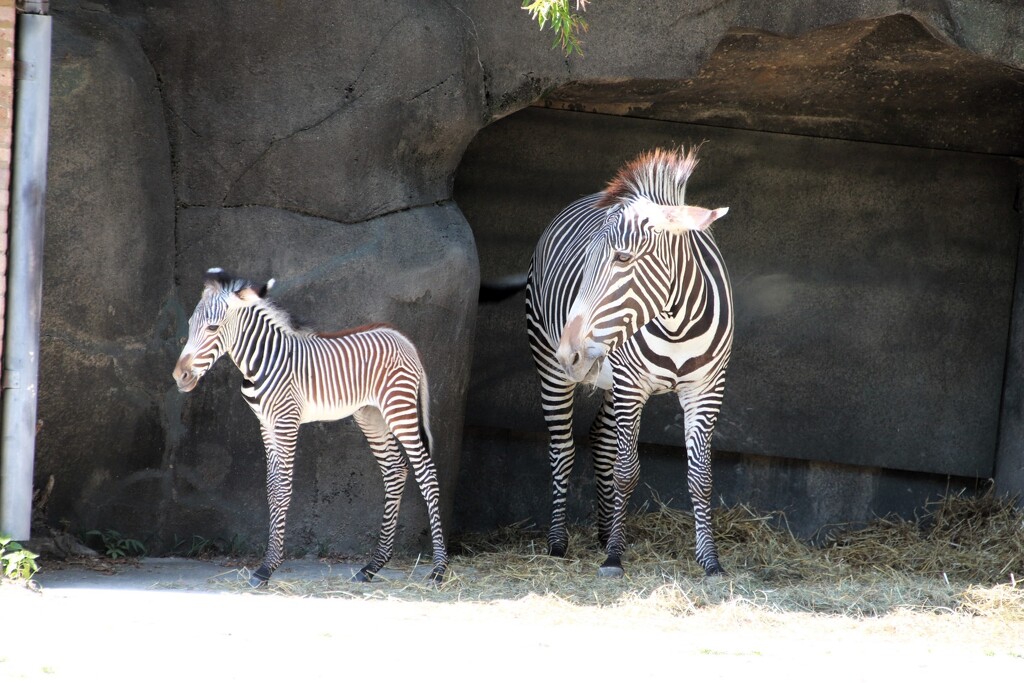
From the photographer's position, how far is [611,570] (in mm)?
6770

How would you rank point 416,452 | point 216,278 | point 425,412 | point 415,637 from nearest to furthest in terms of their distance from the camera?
point 415,637 < point 216,278 < point 416,452 < point 425,412

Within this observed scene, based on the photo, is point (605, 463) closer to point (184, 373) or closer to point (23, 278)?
point (184, 373)

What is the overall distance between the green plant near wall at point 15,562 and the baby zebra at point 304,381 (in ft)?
3.35

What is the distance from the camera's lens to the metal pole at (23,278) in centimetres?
562

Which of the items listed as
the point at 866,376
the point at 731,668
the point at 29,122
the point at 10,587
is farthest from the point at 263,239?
the point at 866,376

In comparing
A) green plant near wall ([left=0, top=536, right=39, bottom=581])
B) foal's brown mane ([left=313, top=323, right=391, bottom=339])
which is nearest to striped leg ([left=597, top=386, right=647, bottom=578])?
foal's brown mane ([left=313, top=323, right=391, bottom=339])

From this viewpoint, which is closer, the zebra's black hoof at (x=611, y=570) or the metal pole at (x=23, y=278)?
the metal pole at (x=23, y=278)

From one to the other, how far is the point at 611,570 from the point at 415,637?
2072 millimetres

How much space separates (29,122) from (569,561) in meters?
3.91

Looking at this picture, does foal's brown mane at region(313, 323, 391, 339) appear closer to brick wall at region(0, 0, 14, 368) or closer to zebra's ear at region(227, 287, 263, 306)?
zebra's ear at region(227, 287, 263, 306)

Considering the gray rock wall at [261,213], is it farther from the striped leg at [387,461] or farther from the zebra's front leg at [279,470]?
the zebra's front leg at [279,470]

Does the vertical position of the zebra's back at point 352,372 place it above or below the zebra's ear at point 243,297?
below

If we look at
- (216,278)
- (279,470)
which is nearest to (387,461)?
(279,470)

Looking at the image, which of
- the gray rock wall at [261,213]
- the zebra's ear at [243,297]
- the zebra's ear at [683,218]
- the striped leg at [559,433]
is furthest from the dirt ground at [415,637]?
the zebra's ear at [683,218]
